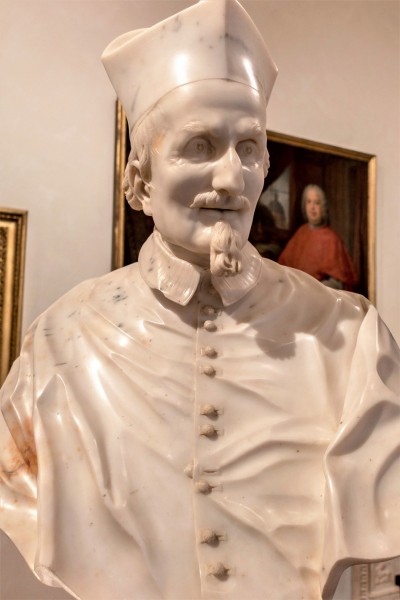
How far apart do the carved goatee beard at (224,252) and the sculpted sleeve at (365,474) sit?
0.34m

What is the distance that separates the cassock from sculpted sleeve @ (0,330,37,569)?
1.47 meters

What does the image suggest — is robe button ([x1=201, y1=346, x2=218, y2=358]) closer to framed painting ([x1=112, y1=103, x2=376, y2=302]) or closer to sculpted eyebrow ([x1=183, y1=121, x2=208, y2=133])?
sculpted eyebrow ([x1=183, y1=121, x2=208, y2=133])

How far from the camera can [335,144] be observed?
2775 millimetres

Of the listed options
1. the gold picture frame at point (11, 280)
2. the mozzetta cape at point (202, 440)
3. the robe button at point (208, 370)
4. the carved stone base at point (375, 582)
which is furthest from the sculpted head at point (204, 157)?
the carved stone base at point (375, 582)

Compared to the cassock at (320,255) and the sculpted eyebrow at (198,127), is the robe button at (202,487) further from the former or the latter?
the cassock at (320,255)

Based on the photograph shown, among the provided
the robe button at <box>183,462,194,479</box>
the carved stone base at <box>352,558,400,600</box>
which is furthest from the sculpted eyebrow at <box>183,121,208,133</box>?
the carved stone base at <box>352,558,400,600</box>

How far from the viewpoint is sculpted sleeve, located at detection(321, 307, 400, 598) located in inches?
45.9

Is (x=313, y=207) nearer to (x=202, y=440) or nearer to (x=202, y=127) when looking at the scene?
(x=202, y=127)

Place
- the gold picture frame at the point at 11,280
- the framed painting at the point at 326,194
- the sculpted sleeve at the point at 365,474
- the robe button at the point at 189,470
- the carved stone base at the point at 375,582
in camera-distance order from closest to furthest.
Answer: the sculpted sleeve at the point at 365,474, the robe button at the point at 189,470, the gold picture frame at the point at 11,280, the carved stone base at the point at 375,582, the framed painting at the point at 326,194

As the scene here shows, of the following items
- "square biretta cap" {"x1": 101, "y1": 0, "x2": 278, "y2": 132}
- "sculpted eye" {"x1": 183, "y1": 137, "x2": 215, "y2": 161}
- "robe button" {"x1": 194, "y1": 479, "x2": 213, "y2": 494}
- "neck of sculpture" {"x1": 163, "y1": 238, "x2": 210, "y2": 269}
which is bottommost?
"robe button" {"x1": 194, "y1": 479, "x2": 213, "y2": 494}

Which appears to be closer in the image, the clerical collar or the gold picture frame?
the clerical collar

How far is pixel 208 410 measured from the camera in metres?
1.31

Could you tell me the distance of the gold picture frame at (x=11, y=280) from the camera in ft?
7.03

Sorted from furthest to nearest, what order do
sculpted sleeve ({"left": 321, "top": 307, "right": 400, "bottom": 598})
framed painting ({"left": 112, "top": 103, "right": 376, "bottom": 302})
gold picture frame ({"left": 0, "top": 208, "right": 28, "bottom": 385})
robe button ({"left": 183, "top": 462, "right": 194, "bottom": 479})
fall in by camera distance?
1. framed painting ({"left": 112, "top": 103, "right": 376, "bottom": 302})
2. gold picture frame ({"left": 0, "top": 208, "right": 28, "bottom": 385})
3. robe button ({"left": 183, "top": 462, "right": 194, "bottom": 479})
4. sculpted sleeve ({"left": 321, "top": 307, "right": 400, "bottom": 598})
